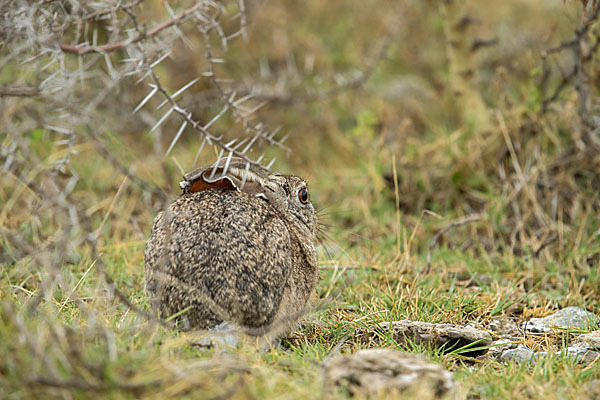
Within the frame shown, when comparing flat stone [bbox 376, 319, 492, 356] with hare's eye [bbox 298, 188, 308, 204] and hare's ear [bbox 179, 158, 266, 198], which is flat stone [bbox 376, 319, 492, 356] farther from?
hare's ear [bbox 179, 158, 266, 198]

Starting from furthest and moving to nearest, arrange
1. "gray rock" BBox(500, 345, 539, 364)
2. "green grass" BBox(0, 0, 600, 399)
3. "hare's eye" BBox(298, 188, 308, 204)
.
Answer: "hare's eye" BBox(298, 188, 308, 204) → "gray rock" BBox(500, 345, 539, 364) → "green grass" BBox(0, 0, 600, 399)

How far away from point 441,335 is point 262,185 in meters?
1.32

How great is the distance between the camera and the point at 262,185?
415 centimetres

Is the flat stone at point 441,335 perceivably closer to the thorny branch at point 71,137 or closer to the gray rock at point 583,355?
the gray rock at point 583,355

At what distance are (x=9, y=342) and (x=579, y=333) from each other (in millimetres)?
3115

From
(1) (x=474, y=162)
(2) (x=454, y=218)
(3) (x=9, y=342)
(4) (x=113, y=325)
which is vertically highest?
(3) (x=9, y=342)

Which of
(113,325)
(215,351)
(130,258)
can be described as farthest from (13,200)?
(215,351)

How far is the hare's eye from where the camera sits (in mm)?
4479

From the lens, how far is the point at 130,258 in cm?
537

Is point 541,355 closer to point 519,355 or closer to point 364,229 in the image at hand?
point 519,355

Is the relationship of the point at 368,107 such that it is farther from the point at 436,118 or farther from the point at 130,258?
the point at 130,258

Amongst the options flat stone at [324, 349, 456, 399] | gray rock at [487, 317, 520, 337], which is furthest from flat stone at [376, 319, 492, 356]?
flat stone at [324, 349, 456, 399]

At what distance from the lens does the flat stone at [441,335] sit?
396cm

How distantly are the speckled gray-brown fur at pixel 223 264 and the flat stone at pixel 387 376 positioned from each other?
74 cm
